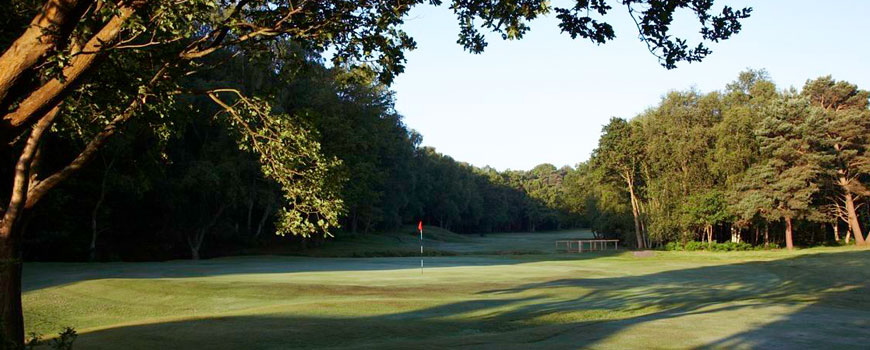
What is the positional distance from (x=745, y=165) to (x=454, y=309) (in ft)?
157

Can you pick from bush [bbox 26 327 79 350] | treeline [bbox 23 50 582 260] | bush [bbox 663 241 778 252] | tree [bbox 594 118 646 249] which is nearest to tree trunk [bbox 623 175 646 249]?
tree [bbox 594 118 646 249]

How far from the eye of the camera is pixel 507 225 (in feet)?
525

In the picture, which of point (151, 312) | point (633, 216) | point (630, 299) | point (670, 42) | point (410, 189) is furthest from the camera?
point (410, 189)

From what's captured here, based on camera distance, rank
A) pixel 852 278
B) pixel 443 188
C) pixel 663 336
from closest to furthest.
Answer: pixel 663 336 < pixel 852 278 < pixel 443 188

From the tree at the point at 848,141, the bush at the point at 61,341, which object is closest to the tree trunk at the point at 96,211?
the bush at the point at 61,341

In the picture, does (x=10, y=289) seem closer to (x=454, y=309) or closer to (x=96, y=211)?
(x=454, y=309)

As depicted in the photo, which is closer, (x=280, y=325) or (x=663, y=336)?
(x=663, y=336)

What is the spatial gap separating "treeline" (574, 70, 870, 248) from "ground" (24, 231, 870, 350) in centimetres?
2204

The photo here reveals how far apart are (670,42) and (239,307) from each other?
44.5ft

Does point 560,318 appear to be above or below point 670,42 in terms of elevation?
below

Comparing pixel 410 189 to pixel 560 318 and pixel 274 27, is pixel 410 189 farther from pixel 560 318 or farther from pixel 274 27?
pixel 274 27

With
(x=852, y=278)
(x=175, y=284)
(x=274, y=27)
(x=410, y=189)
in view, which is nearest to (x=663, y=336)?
(x=274, y=27)

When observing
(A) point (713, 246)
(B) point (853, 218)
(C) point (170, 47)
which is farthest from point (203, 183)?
(B) point (853, 218)

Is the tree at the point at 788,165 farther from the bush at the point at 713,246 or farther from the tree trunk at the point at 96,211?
the tree trunk at the point at 96,211
